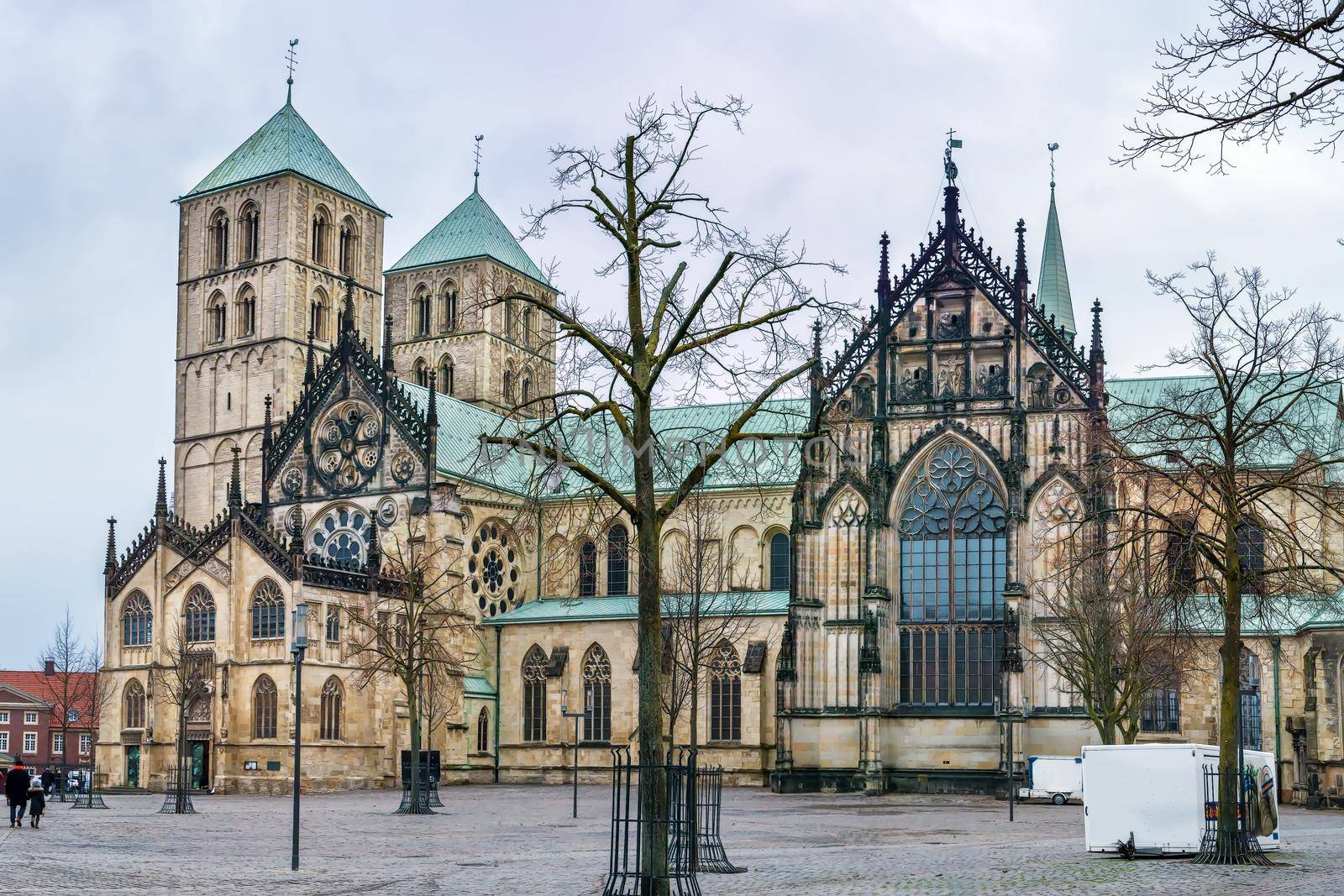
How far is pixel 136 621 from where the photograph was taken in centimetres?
6650

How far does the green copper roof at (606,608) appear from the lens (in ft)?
222

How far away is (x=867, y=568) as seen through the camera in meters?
59.5

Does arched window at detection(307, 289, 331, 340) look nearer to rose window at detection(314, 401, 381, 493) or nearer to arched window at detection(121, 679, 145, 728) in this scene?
rose window at detection(314, 401, 381, 493)

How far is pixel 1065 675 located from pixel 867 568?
32.5 feet

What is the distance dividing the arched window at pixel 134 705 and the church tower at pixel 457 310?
35246mm

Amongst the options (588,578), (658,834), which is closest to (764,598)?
(588,578)

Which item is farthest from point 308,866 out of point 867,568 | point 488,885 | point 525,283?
point 525,283

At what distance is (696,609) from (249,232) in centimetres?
5116

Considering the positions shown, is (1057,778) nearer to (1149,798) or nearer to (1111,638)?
(1111,638)

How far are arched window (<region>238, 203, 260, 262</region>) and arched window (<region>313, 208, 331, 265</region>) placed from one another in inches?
128

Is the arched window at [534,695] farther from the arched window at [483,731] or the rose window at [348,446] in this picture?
the rose window at [348,446]

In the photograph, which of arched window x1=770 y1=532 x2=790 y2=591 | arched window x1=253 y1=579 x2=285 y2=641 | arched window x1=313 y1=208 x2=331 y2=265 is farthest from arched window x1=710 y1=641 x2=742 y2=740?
arched window x1=313 y1=208 x2=331 y2=265

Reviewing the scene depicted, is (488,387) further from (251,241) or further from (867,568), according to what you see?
(867,568)

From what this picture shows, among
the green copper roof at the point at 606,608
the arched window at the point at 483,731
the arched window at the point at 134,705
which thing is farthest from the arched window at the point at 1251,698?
the arched window at the point at 134,705
